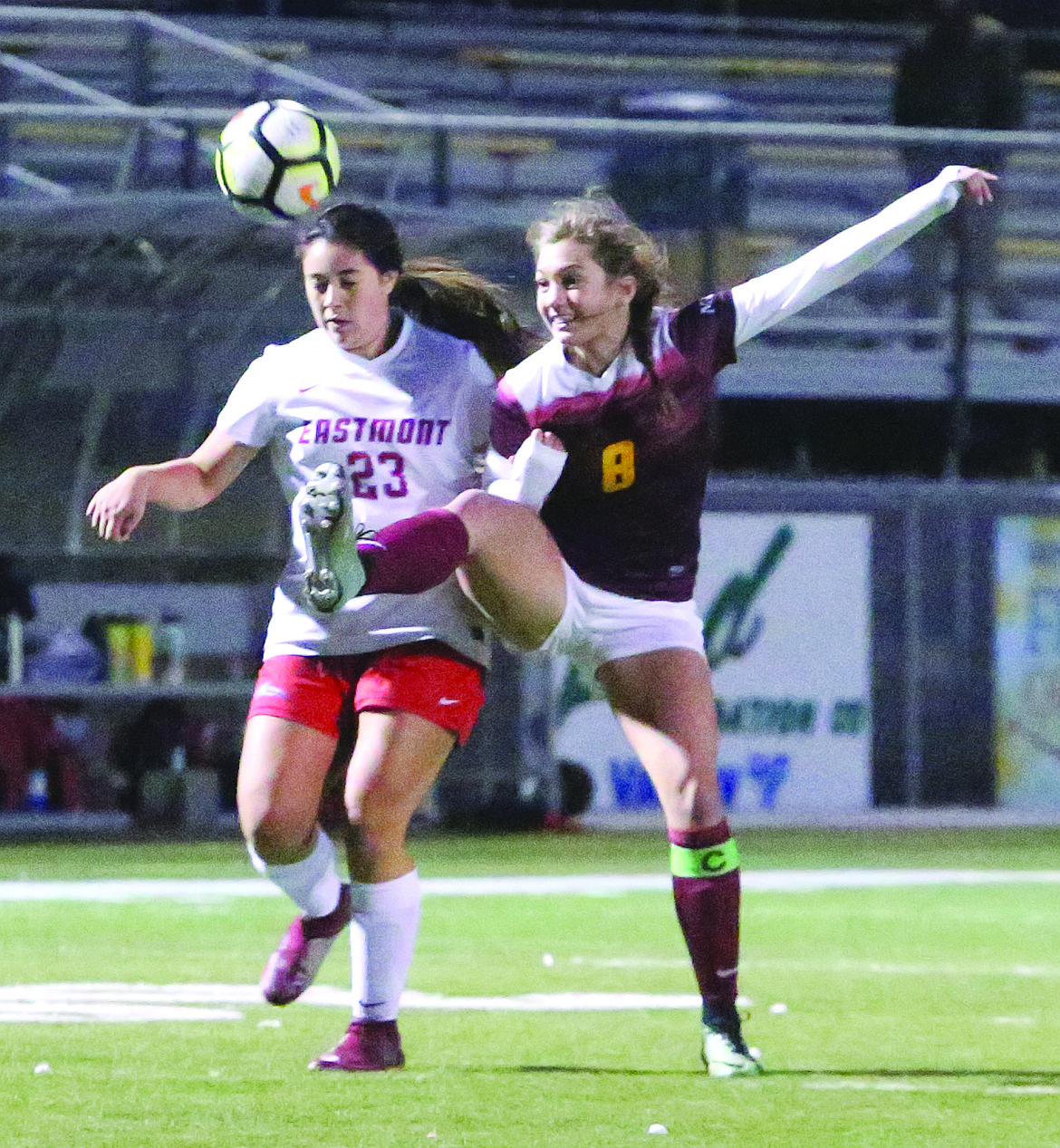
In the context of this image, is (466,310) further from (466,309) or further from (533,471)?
(533,471)

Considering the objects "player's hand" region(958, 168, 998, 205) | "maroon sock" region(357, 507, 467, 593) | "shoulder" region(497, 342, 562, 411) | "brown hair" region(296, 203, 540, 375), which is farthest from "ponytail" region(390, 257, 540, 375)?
"player's hand" region(958, 168, 998, 205)

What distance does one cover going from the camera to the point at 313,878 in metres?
6.21

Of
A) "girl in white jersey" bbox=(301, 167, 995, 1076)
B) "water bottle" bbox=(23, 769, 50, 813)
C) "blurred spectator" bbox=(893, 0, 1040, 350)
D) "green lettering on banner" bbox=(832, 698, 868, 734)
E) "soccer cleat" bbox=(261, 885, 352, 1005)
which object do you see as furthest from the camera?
"green lettering on banner" bbox=(832, 698, 868, 734)

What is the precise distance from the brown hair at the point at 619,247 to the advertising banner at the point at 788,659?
39.7ft

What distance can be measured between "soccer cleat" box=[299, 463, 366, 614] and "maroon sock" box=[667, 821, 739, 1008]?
90 centimetres

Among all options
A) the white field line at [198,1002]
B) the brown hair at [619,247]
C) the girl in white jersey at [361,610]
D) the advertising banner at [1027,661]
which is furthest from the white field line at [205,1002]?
the advertising banner at [1027,661]

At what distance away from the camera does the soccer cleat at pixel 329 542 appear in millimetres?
5469

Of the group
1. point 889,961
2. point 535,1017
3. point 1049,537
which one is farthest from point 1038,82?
point 535,1017

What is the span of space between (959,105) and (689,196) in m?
2.53

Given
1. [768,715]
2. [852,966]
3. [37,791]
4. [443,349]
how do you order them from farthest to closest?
[768,715] < [37,791] < [852,966] < [443,349]

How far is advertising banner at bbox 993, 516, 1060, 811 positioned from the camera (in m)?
18.8

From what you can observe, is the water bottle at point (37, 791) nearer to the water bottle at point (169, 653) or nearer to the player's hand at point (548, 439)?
the water bottle at point (169, 653)

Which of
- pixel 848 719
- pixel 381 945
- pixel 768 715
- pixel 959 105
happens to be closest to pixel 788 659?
pixel 768 715

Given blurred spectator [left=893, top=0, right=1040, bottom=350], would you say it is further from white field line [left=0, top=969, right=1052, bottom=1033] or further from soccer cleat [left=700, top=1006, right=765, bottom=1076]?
soccer cleat [left=700, top=1006, right=765, bottom=1076]
